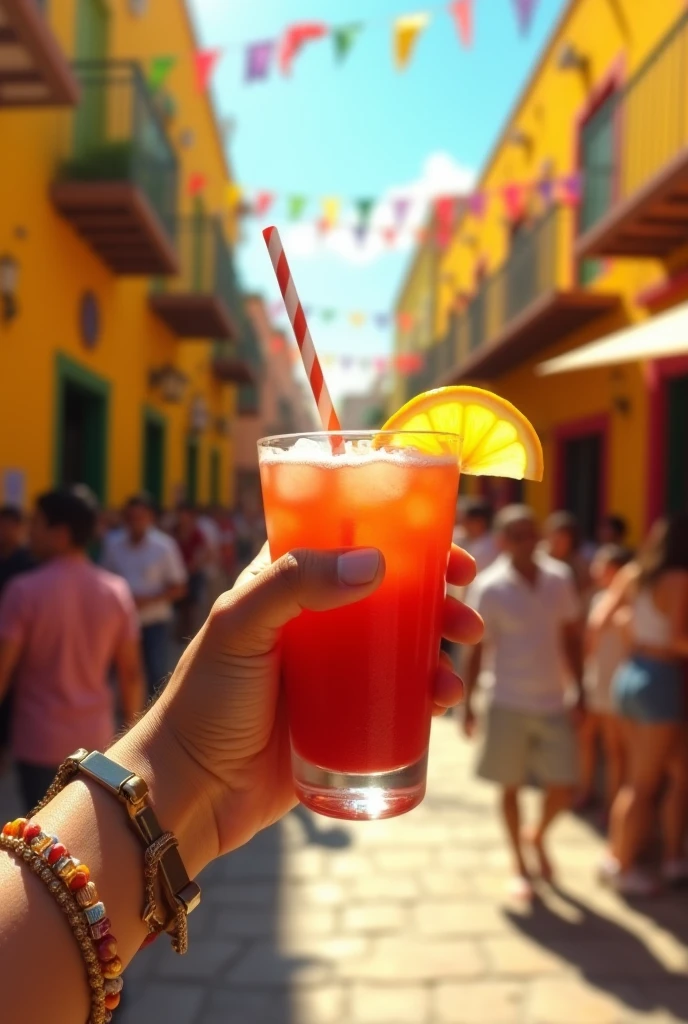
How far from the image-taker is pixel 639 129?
26.3 feet

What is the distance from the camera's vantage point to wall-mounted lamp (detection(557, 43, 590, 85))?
10.1m

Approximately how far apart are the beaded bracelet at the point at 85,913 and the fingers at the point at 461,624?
2.48 feet

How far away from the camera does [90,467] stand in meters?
8.98

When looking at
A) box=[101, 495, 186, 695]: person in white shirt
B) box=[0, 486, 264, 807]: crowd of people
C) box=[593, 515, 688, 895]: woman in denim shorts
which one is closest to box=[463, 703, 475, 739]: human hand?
box=[593, 515, 688, 895]: woman in denim shorts

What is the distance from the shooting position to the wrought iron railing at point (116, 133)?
292 inches

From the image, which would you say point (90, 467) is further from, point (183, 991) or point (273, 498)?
point (273, 498)

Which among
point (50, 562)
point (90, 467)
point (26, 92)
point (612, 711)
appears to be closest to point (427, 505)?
point (50, 562)

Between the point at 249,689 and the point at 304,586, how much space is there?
26cm

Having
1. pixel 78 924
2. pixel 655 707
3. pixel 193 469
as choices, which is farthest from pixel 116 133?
pixel 78 924

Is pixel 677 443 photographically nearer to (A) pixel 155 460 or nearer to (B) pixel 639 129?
(B) pixel 639 129

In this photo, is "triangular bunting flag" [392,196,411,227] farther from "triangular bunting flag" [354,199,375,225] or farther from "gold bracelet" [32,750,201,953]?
"gold bracelet" [32,750,201,953]

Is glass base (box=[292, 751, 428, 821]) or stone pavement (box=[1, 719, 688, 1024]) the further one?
stone pavement (box=[1, 719, 688, 1024])

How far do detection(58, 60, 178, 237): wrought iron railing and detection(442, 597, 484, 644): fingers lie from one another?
677 cm

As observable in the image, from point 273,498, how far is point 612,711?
349 cm
